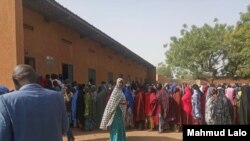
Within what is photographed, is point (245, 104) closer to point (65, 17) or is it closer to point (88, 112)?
point (88, 112)

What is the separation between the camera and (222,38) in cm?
→ 3953

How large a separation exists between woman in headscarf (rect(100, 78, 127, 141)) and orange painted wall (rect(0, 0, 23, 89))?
9.16 ft

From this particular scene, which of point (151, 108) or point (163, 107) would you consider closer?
point (163, 107)

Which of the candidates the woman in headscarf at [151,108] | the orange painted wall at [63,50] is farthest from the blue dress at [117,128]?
the woman in headscarf at [151,108]

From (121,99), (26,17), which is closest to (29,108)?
(121,99)

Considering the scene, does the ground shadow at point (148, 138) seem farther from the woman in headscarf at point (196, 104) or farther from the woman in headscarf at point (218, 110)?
the woman in headscarf at point (196, 104)

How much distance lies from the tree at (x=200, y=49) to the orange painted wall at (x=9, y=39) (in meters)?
30.3

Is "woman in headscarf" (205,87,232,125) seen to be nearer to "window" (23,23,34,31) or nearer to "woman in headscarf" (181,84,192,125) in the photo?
"woman in headscarf" (181,84,192,125)

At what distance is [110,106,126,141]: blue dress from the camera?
9141 mm

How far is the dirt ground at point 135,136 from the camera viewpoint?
11.7 meters

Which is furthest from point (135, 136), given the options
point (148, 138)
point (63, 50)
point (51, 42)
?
point (63, 50)

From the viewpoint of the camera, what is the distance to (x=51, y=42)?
14.4m

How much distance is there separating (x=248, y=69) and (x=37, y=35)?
24351mm

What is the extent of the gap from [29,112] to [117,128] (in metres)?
6.10
